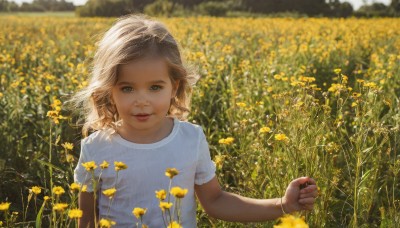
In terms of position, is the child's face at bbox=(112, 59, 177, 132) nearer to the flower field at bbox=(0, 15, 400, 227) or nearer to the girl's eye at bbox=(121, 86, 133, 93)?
the girl's eye at bbox=(121, 86, 133, 93)

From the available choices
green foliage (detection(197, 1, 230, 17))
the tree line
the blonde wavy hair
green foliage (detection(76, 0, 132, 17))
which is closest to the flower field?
the blonde wavy hair

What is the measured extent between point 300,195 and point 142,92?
1.86ft

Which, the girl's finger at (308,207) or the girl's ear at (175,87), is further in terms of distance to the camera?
the girl's ear at (175,87)

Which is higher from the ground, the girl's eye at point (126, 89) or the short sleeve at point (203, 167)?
the girl's eye at point (126, 89)

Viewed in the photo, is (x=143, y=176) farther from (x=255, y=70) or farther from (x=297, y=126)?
(x=255, y=70)

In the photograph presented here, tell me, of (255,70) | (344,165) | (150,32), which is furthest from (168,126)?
(255,70)

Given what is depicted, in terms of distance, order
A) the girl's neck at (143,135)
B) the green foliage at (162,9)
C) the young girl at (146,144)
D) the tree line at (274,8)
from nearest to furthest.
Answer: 1. the young girl at (146,144)
2. the girl's neck at (143,135)
3. the green foliage at (162,9)
4. the tree line at (274,8)

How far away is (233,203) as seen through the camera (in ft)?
5.64

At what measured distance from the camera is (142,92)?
1586 millimetres

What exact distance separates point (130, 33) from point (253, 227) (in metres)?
0.80

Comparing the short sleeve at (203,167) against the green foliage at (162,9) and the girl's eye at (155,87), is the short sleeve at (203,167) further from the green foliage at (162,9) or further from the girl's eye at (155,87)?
the green foliage at (162,9)

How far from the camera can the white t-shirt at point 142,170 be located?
5.50ft

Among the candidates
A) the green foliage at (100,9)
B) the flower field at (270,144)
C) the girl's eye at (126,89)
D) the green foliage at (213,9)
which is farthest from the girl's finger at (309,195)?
the green foliage at (213,9)

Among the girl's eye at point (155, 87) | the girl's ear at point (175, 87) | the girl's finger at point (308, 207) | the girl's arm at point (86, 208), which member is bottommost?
the girl's arm at point (86, 208)
